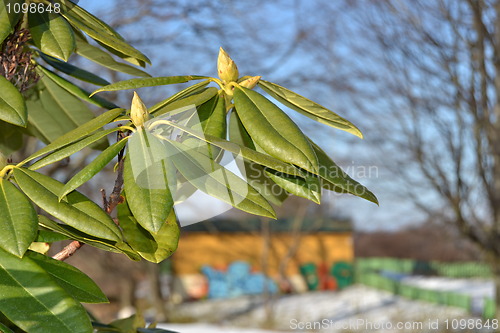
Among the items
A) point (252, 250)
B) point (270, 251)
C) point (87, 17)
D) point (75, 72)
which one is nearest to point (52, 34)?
point (87, 17)

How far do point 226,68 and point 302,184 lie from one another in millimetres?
187

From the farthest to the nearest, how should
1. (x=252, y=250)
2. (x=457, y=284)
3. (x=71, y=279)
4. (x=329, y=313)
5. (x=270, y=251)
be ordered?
(x=457, y=284), (x=252, y=250), (x=270, y=251), (x=329, y=313), (x=71, y=279)

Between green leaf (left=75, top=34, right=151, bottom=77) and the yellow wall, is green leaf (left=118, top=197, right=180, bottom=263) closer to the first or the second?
green leaf (left=75, top=34, right=151, bottom=77)

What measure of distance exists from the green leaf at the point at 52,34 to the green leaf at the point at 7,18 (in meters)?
0.03

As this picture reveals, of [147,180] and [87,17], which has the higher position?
[87,17]

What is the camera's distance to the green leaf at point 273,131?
25.4 inches

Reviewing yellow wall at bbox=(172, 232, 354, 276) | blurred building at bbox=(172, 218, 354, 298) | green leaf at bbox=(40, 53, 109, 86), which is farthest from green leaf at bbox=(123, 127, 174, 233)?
yellow wall at bbox=(172, 232, 354, 276)

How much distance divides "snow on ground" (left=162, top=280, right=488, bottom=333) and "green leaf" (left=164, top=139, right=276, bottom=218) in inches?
181

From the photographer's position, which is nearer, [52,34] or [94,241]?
[94,241]

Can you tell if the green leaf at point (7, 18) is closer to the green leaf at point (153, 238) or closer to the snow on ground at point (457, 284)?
the green leaf at point (153, 238)

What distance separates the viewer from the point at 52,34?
818 mm

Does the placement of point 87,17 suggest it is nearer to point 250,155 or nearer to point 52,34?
point 52,34

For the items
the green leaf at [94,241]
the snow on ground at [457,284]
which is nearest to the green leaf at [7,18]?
the green leaf at [94,241]

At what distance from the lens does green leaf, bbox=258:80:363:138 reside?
737 mm
